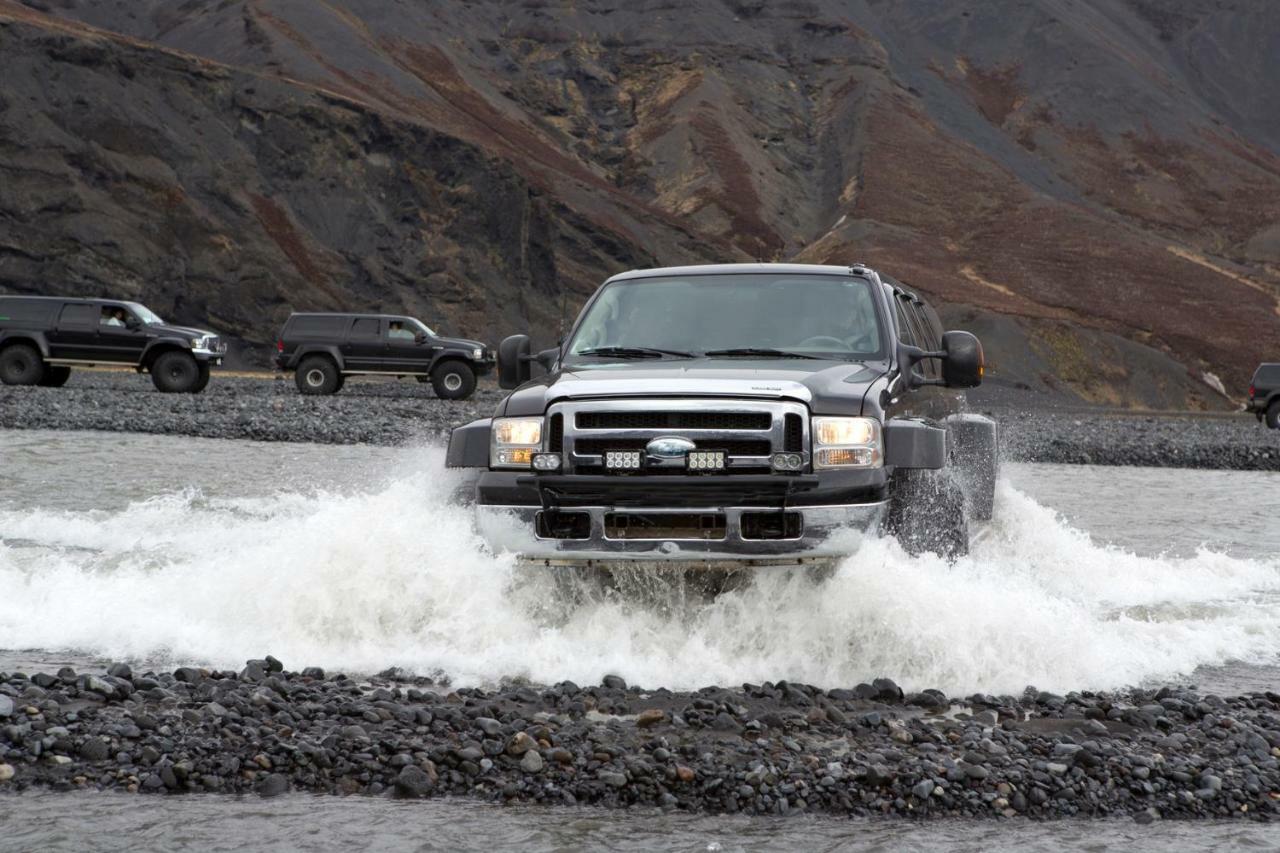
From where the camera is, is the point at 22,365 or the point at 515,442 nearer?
the point at 515,442

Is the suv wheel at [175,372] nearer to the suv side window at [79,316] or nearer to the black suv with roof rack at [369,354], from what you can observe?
the suv side window at [79,316]

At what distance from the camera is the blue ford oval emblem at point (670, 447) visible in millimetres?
6828

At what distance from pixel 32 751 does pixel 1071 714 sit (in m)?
4.17

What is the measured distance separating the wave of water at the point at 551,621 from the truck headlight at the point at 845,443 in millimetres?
408

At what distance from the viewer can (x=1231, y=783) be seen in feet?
17.3

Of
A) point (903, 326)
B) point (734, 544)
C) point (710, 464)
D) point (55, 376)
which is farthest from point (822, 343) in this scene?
point (55, 376)

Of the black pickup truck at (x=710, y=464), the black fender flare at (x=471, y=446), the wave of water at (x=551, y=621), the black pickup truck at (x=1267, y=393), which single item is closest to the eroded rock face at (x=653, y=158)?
the black pickup truck at (x=1267, y=393)

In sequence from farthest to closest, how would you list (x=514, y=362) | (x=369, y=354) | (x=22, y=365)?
(x=369, y=354) < (x=22, y=365) < (x=514, y=362)

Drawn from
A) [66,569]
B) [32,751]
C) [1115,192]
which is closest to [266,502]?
[66,569]

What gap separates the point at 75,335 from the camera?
3077 cm

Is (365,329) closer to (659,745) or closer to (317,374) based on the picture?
(317,374)

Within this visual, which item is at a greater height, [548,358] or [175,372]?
[175,372]

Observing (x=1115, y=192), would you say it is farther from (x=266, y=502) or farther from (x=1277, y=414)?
(x=266, y=502)

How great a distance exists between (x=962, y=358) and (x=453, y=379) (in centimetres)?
2653
